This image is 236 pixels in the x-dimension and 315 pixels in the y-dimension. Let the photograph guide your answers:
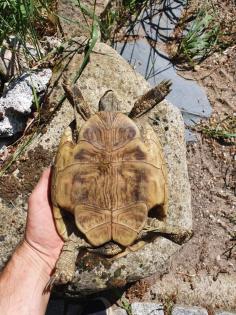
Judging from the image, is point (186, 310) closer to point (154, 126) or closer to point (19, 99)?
point (154, 126)

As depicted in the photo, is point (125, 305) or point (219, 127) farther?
point (219, 127)

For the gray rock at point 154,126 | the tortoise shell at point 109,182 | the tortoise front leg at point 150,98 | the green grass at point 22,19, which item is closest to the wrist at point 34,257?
the gray rock at point 154,126

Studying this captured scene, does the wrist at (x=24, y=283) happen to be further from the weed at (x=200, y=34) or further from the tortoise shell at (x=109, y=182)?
the weed at (x=200, y=34)

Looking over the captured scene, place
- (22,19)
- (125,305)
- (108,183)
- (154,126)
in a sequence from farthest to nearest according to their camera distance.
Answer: (125,305), (154,126), (22,19), (108,183)

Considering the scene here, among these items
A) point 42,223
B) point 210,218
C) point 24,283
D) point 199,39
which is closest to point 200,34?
point 199,39

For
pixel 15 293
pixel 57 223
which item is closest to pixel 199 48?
pixel 57 223
